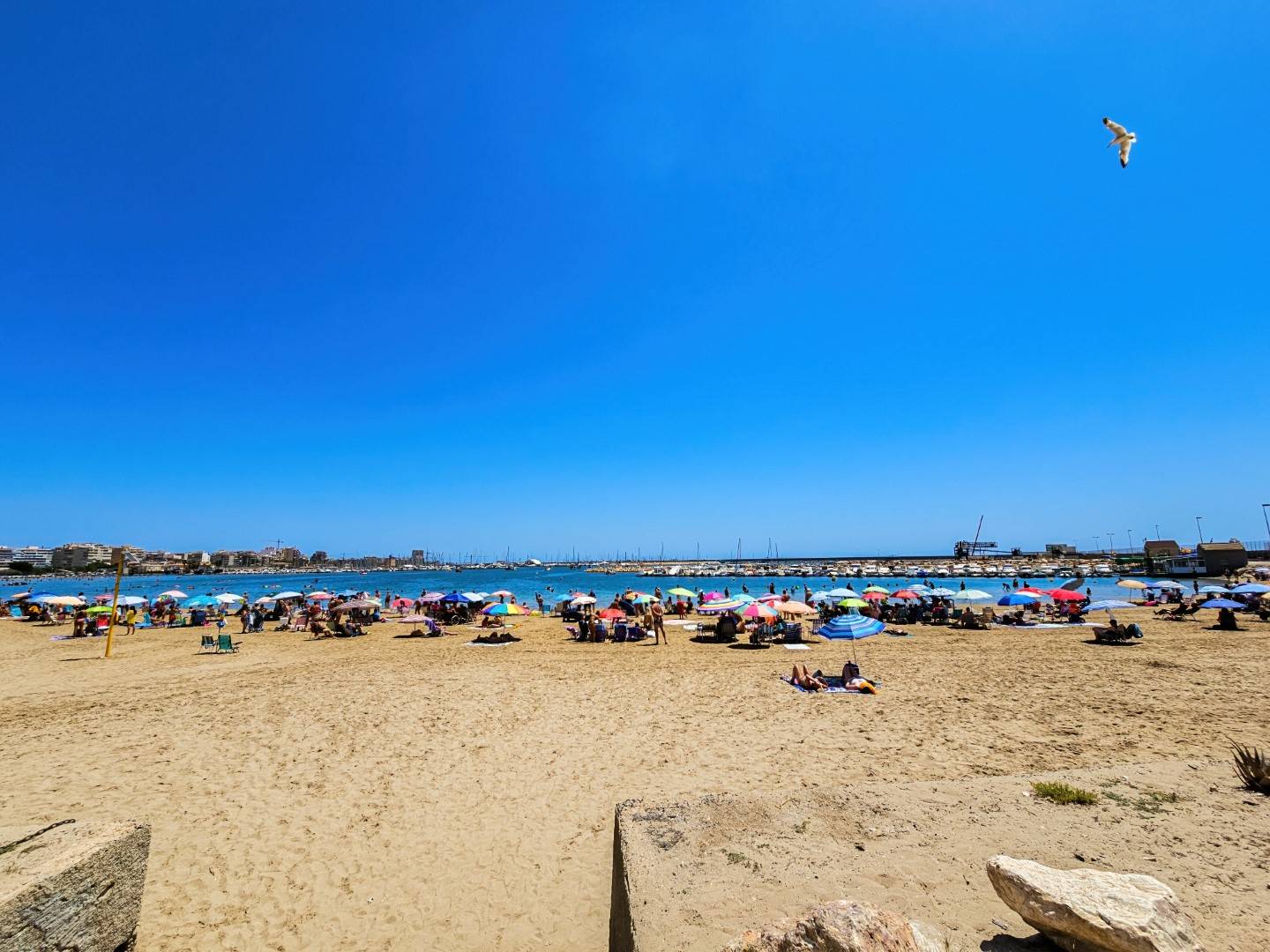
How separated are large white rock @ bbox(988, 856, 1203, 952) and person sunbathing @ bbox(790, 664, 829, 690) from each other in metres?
9.36

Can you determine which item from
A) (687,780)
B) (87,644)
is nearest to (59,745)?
(687,780)

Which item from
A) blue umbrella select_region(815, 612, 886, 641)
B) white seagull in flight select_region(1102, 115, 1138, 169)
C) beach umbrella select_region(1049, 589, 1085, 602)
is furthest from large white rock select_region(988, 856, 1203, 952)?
beach umbrella select_region(1049, 589, 1085, 602)

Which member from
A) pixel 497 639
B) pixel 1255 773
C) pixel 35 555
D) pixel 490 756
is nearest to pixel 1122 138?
pixel 1255 773

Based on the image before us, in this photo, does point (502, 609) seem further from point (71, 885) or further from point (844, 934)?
point (844, 934)

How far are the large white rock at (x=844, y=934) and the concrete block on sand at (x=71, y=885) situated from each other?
10.3ft

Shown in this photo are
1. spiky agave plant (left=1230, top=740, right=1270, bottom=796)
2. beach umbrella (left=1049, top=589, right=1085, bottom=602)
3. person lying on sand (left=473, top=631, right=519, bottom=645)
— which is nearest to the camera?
spiky agave plant (left=1230, top=740, right=1270, bottom=796)

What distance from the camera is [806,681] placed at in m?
12.1

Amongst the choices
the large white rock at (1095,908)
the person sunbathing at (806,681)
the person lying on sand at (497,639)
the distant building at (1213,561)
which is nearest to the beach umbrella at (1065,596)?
the person sunbathing at (806,681)

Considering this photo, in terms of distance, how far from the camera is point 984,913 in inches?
133

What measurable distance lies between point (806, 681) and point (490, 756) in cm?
697

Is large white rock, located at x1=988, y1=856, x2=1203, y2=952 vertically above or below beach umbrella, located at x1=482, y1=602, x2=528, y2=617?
above

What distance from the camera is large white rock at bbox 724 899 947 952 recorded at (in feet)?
8.06

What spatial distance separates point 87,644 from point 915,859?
2989 centimetres

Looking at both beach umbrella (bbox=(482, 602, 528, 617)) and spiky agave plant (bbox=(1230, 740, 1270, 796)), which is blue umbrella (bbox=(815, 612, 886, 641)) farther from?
beach umbrella (bbox=(482, 602, 528, 617))
